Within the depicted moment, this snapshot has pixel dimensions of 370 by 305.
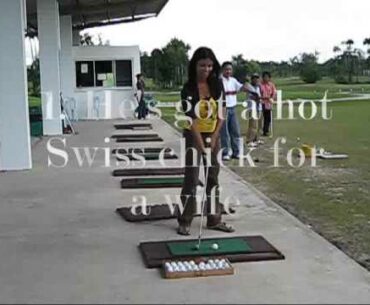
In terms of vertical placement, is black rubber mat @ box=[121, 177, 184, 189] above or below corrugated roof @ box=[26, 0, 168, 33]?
below

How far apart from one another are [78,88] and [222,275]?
63.0 feet

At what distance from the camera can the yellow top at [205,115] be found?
6.00m

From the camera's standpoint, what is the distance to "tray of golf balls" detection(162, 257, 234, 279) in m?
4.82

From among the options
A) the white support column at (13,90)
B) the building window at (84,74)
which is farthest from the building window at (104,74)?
the white support column at (13,90)

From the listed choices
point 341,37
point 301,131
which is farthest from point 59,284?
point 341,37

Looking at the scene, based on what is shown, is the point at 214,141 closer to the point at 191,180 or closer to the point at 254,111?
the point at 191,180

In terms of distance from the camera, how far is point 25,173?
403 inches

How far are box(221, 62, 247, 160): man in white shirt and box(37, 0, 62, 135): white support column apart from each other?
20.0ft

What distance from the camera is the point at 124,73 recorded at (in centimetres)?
2441

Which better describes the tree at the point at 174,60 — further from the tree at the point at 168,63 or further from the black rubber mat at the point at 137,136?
the black rubber mat at the point at 137,136

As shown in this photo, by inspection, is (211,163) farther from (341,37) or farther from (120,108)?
(341,37)

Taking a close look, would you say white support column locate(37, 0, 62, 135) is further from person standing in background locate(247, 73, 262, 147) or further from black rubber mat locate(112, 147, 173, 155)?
person standing in background locate(247, 73, 262, 147)

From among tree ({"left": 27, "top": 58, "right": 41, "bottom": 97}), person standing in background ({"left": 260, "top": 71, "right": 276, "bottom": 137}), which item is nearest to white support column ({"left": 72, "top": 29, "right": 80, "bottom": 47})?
tree ({"left": 27, "top": 58, "right": 41, "bottom": 97})

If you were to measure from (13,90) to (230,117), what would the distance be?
3.55 metres
